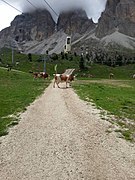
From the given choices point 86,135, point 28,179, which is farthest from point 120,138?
point 28,179

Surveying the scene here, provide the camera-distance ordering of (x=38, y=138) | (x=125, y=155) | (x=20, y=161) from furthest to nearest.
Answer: (x=38, y=138), (x=125, y=155), (x=20, y=161)

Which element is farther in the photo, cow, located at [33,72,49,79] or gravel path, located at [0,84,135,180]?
cow, located at [33,72,49,79]

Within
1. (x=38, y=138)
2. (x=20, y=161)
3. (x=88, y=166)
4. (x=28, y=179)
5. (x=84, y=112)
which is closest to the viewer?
(x=28, y=179)

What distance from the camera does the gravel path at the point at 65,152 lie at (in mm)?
11125

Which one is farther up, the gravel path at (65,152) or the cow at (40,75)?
the gravel path at (65,152)

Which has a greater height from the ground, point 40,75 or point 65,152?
point 65,152

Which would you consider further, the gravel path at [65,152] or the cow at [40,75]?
the cow at [40,75]

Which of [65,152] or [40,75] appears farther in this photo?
[40,75]

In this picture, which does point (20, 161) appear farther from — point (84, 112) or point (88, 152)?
point (84, 112)

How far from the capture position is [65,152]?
524 inches

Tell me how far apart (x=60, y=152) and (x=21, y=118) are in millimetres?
8433

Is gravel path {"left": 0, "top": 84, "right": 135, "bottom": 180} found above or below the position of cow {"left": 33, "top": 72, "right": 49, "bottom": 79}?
above

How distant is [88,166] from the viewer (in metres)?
11.6

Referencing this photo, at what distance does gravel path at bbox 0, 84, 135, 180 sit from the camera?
11125mm
